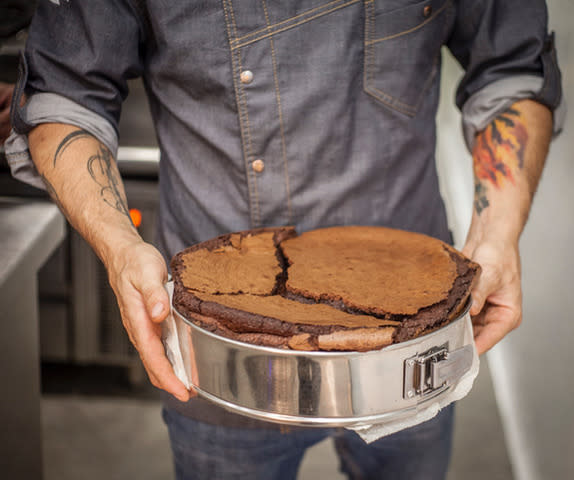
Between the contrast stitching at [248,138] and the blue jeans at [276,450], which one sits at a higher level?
the contrast stitching at [248,138]

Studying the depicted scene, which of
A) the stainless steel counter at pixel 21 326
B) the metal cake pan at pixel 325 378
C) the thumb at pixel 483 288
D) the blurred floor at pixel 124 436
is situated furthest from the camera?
the blurred floor at pixel 124 436

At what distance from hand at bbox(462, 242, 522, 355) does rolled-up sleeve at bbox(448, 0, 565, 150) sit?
11.7 inches

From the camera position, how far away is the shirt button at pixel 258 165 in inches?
41.3

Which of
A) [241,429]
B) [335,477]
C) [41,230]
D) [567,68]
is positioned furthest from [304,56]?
[335,477]

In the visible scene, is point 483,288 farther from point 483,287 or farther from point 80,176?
point 80,176

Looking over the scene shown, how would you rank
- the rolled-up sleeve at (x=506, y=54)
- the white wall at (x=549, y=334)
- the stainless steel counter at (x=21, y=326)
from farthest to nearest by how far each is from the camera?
1. the white wall at (x=549, y=334)
2. the stainless steel counter at (x=21, y=326)
3. the rolled-up sleeve at (x=506, y=54)

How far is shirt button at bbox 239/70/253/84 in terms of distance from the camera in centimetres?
99

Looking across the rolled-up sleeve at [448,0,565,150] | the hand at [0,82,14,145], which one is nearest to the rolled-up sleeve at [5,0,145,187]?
the hand at [0,82,14,145]

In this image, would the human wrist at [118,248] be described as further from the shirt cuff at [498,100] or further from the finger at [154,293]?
the shirt cuff at [498,100]

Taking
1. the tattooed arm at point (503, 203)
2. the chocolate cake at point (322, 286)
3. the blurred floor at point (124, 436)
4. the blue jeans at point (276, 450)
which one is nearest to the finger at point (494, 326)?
the tattooed arm at point (503, 203)

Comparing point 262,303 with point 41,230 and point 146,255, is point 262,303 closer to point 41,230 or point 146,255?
point 146,255

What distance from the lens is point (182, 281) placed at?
79cm

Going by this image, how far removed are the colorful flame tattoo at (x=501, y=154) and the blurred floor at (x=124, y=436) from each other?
1297 millimetres

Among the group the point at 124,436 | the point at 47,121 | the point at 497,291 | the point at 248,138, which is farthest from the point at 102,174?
the point at 124,436
